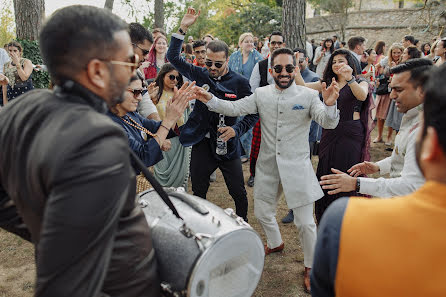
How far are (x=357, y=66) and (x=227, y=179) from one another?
2133 mm

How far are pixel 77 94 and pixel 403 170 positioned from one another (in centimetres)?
189

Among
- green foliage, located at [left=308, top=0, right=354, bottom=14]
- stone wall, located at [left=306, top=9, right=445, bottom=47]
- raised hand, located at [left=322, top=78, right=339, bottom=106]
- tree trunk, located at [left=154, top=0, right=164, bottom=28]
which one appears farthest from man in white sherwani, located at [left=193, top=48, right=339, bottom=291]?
green foliage, located at [left=308, top=0, right=354, bottom=14]

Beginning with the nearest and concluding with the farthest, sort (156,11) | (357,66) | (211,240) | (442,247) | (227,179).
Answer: (442,247)
(211,240)
(227,179)
(357,66)
(156,11)

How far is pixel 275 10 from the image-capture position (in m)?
22.3

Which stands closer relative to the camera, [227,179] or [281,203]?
[227,179]

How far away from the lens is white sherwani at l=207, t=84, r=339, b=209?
127 inches

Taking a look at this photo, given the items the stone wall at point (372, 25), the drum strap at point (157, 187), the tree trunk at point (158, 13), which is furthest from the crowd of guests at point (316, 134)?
the stone wall at point (372, 25)

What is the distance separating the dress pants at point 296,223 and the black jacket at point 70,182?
2.27m

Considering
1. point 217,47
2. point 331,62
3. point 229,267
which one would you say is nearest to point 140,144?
point 229,267

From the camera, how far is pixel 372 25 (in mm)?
26422

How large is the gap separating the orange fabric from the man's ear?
95cm

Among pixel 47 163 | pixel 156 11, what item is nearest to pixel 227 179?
pixel 47 163

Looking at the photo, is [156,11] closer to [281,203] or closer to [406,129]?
[281,203]

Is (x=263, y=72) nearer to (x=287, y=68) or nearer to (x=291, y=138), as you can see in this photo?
(x=287, y=68)
